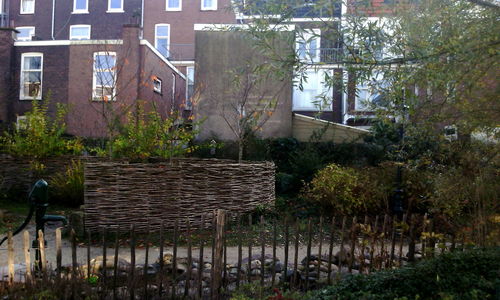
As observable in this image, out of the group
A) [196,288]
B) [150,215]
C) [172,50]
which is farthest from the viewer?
[172,50]

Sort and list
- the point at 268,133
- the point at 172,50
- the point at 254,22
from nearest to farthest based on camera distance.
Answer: the point at 254,22
the point at 268,133
the point at 172,50

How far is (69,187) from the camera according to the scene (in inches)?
479

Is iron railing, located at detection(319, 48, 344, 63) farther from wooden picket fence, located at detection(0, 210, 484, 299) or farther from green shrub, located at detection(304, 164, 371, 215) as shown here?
green shrub, located at detection(304, 164, 371, 215)

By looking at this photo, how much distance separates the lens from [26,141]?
525 inches

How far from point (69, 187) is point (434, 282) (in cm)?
1021

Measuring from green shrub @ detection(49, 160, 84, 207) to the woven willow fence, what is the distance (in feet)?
11.4

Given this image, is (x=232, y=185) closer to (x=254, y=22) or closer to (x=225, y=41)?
(x=254, y=22)

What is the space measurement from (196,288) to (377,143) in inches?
434

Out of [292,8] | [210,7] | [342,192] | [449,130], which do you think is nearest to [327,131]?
[342,192]

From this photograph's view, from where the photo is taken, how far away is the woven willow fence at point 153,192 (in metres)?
8.83

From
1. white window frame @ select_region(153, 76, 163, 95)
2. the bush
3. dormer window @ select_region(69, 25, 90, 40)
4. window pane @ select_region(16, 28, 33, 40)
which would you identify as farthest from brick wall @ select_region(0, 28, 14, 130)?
the bush

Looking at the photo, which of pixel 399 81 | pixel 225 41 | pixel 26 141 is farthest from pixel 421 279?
pixel 225 41

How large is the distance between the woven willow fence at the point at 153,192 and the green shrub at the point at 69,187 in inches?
136

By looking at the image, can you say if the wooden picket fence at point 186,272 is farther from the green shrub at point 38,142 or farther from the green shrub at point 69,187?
the green shrub at point 38,142
